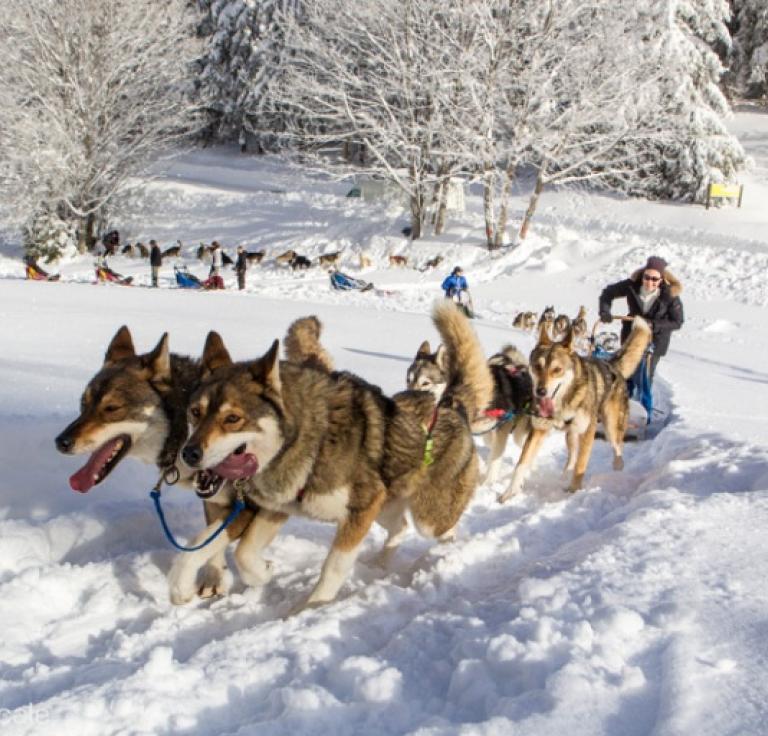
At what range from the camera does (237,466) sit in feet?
9.32

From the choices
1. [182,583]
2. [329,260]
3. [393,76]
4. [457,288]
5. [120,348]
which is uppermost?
[393,76]

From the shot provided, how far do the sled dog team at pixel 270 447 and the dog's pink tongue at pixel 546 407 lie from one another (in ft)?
4.30

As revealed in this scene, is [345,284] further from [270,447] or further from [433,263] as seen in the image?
[270,447]

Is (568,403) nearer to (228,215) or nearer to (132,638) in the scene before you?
(132,638)

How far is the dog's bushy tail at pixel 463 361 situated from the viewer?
4.06 metres

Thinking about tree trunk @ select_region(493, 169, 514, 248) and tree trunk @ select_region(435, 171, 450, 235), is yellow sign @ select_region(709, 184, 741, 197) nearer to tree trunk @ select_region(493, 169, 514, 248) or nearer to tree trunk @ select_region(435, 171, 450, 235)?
tree trunk @ select_region(493, 169, 514, 248)

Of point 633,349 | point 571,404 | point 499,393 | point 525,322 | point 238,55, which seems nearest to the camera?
point 571,404

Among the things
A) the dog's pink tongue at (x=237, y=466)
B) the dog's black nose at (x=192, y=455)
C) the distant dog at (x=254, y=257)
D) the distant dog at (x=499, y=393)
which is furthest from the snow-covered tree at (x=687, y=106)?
the dog's black nose at (x=192, y=455)

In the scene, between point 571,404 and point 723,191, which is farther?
point 723,191

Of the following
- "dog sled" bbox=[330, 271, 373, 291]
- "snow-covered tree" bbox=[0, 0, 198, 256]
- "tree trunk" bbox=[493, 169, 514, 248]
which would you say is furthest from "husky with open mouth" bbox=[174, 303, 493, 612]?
"snow-covered tree" bbox=[0, 0, 198, 256]

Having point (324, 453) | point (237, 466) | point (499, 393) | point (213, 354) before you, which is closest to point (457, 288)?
point (499, 393)

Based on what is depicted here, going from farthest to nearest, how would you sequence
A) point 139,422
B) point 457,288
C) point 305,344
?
point 457,288, point 305,344, point 139,422

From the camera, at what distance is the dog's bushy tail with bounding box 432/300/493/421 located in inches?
160

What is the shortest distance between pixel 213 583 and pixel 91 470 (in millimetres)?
781
